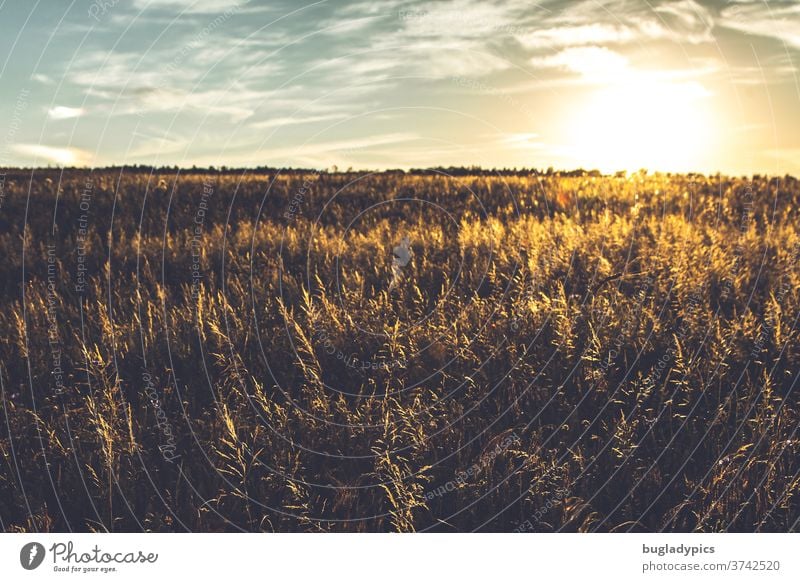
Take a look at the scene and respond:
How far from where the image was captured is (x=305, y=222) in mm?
10609

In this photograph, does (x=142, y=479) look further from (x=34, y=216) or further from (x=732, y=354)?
(x=34, y=216)

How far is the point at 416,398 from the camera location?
3682 mm

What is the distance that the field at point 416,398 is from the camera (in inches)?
120

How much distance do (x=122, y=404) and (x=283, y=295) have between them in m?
2.26

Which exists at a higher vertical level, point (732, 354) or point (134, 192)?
point (134, 192)
